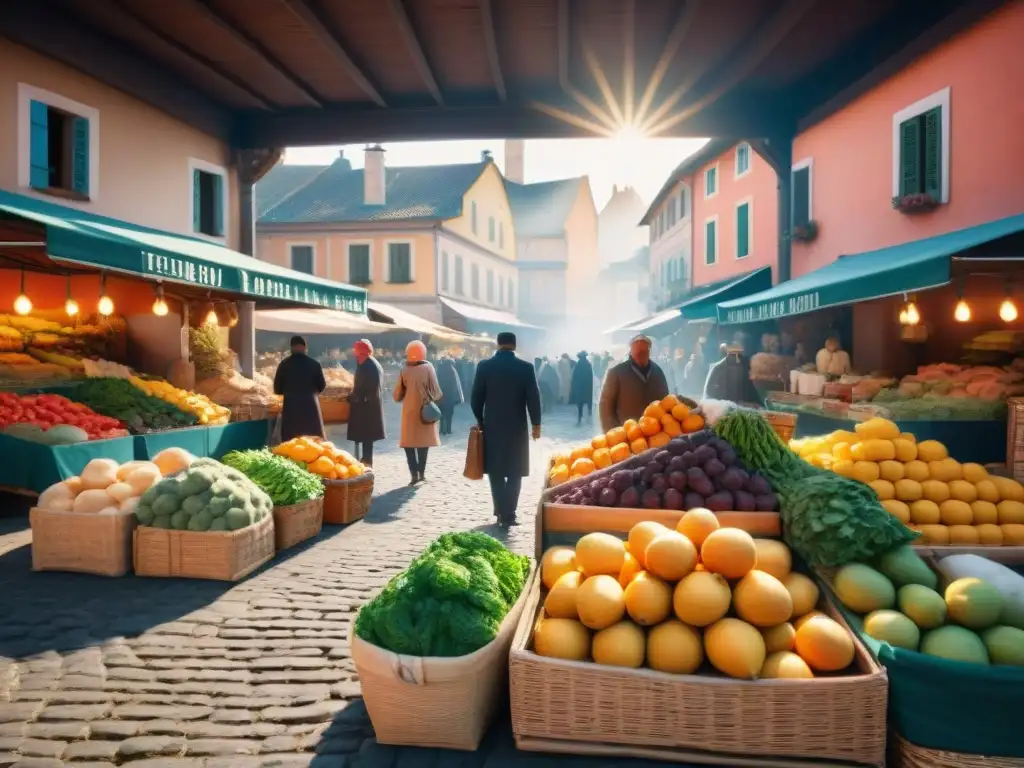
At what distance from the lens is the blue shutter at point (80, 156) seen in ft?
31.7

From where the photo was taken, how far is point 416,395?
30.9 ft

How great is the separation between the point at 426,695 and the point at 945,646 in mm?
2194

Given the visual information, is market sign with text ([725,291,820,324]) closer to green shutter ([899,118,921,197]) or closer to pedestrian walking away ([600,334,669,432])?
pedestrian walking away ([600,334,669,432])

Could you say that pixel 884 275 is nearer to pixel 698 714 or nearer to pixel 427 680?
pixel 698 714

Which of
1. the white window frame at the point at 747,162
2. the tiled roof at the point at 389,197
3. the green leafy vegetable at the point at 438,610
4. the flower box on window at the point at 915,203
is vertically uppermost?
the tiled roof at the point at 389,197

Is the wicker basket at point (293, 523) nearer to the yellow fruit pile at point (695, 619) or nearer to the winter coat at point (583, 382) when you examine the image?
the yellow fruit pile at point (695, 619)

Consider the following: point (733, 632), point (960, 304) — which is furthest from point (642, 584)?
point (960, 304)

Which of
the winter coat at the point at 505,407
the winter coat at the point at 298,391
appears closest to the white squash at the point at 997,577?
the winter coat at the point at 505,407

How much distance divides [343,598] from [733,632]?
3.05 m

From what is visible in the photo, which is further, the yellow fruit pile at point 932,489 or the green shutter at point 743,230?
the green shutter at point 743,230

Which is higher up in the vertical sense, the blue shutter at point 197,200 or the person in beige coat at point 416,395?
the blue shutter at point 197,200

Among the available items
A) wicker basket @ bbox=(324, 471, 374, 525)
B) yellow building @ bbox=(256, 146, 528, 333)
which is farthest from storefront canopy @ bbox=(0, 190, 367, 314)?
yellow building @ bbox=(256, 146, 528, 333)

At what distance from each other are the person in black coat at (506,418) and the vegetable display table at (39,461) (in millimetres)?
4123

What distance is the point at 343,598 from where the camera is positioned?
5.12 meters
